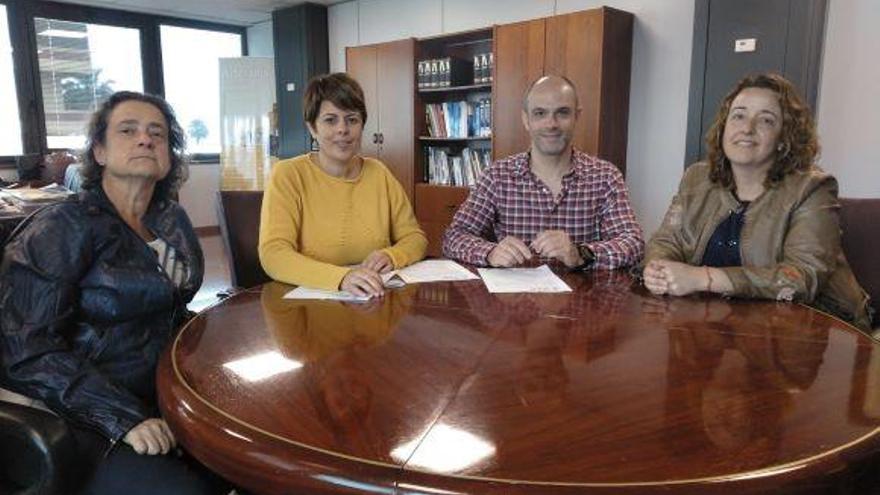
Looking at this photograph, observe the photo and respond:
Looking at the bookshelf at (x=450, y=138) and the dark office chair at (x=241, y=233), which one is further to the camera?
the bookshelf at (x=450, y=138)

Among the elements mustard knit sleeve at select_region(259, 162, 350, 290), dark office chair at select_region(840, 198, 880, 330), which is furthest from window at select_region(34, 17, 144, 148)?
dark office chair at select_region(840, 198, 880, 330)

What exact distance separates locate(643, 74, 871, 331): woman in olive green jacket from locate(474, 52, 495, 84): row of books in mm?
2894

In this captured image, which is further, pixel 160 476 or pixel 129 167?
pixel 129 167

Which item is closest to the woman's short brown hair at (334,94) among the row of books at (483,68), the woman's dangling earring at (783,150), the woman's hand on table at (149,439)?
the woman's hand on table at (149,439)

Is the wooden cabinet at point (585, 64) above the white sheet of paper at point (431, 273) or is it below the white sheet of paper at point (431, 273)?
above

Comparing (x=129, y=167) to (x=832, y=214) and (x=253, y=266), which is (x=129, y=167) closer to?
(x=253, y=266)

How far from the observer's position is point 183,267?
4.85ft

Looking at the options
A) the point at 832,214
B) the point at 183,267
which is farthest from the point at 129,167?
the point at 832,214

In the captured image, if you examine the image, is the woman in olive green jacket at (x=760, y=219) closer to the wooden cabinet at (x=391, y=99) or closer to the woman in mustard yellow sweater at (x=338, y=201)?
the woman in mustard yellow sweater at (x=338, y=201)

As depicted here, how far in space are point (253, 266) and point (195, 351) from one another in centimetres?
98

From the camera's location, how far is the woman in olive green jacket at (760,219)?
1.49 m

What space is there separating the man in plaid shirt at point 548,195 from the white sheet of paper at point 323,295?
545 millimetres

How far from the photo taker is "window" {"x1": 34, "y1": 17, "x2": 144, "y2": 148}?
19.8ft

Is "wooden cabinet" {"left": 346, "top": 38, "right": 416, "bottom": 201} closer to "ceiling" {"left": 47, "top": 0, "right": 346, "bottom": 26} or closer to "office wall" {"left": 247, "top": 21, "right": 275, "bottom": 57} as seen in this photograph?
"ceiling" {"left": 47, "top": 0, "right": 346, "bottom": 26}
